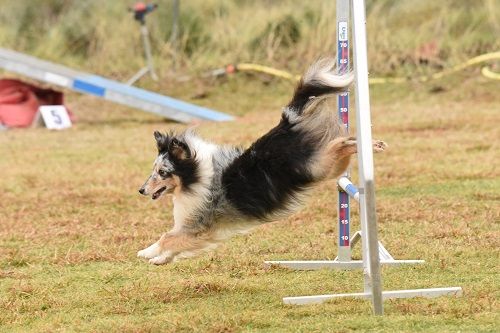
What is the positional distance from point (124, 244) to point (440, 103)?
356 inches

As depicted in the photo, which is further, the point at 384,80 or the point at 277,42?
the point at 277,42

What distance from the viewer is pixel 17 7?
19.8 meters

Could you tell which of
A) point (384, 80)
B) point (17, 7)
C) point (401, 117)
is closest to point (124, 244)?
point (401, 117)

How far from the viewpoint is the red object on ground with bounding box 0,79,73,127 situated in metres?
14.8

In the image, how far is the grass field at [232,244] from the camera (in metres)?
4.80

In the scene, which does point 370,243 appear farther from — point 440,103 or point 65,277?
point 440,103

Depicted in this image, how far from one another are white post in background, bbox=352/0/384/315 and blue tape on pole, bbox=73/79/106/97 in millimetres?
10031

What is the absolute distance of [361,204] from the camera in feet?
15.2

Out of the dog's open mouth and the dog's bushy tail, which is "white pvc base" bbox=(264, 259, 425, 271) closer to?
the dog's open mouth

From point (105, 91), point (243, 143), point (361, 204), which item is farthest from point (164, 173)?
point (105, 91)

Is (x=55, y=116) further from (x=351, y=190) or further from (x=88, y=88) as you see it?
(x=351, y=190)

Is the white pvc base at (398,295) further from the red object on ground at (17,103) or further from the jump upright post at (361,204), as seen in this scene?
the red object on ground at (17,103)

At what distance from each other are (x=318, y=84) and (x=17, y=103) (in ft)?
34.1

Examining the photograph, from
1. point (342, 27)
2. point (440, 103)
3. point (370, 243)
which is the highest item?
point (342, 27)
